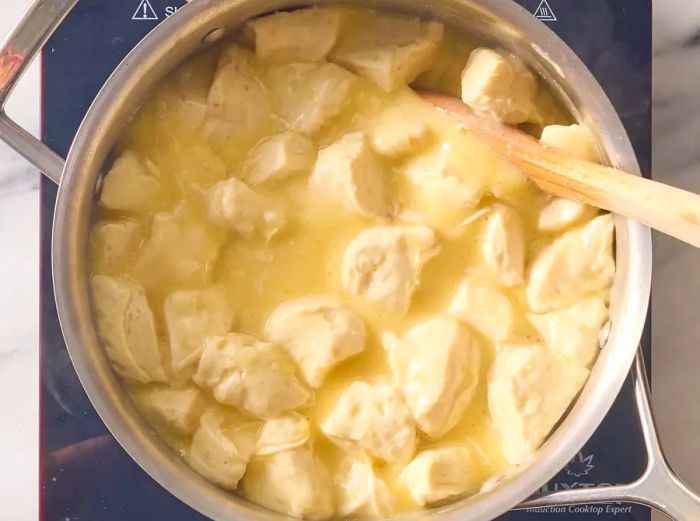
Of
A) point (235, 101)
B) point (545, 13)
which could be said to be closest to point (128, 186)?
point (235, 101)

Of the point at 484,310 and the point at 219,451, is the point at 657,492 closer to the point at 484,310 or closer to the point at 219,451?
the point at 484,310

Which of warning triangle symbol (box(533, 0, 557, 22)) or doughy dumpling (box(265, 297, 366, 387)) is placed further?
warning triangle symbol (box(533, 0, 557, 22))

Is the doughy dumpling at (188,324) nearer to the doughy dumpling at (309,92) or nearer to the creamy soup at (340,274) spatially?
the creamy soup at (340,274)

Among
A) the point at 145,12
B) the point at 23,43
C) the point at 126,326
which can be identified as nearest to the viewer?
the point at 23,43

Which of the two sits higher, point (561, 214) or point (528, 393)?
point (561, 214)

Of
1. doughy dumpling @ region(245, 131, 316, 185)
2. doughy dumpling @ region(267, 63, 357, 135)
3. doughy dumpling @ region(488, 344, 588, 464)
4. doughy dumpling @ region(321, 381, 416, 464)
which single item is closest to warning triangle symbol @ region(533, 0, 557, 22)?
doughy dumpling @ region(267, 63, 357, 135)

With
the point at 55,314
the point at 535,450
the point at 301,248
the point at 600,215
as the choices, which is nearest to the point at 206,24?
the point at 301,248

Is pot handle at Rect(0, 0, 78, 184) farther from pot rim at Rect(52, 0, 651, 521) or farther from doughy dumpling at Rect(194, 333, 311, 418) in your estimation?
doughy dumpling at Rect(194, 333, 311, 418)
